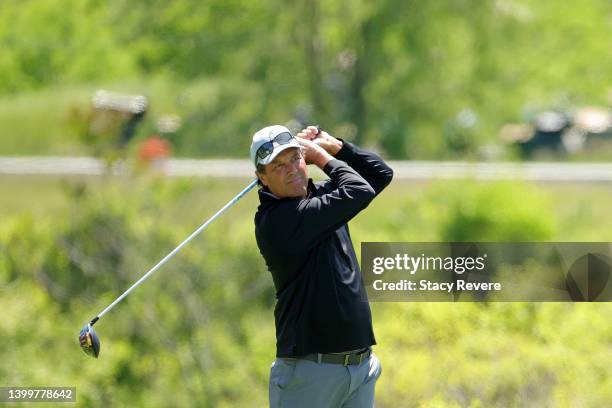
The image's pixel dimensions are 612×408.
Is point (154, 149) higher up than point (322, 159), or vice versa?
point (154, 149)

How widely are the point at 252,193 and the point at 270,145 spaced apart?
308 inches

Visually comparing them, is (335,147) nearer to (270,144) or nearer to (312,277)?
(270,144)

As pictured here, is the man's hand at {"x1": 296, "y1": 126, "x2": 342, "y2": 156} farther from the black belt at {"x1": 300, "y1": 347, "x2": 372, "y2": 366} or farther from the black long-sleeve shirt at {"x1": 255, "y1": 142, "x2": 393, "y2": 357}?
the black belt at {"x1": 300, "y1": 347, "x2": 372, "y2": 366}

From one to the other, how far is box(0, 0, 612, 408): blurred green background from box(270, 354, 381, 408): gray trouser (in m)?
1.57

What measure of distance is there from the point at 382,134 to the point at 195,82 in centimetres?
254

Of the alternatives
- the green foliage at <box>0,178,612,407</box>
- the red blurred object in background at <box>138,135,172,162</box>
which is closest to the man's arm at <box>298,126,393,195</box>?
the green foliage at <box>0,178,612,407</box>

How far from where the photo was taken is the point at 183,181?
9.19m

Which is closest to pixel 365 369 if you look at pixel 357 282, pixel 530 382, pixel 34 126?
pixel 357 282

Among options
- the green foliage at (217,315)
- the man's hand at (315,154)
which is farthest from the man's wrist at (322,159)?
the green foliage at (217,315)

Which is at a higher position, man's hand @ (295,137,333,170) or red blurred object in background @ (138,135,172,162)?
red blurred object in background @ (138,135,172,162)

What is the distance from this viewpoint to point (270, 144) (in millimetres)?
3080

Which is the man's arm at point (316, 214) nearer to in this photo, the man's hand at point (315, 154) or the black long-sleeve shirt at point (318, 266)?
the black long-sleeve shirt at point (318, 266)

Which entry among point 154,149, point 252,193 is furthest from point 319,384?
point 154,149

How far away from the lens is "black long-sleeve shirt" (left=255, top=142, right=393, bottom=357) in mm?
3031
